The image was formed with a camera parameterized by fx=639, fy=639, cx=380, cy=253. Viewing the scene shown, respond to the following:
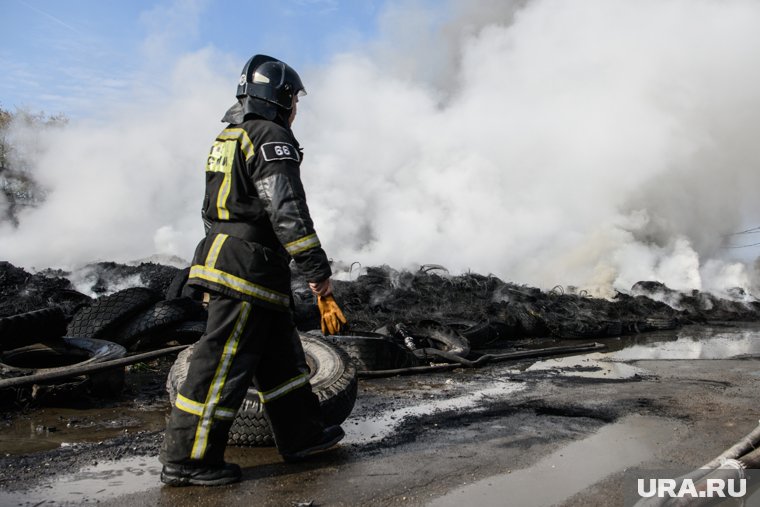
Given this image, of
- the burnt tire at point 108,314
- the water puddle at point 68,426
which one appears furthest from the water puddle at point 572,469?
the burnt tire at point 108,314

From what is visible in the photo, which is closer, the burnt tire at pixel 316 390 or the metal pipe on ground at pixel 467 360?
the burnt tire at pixel 316 390

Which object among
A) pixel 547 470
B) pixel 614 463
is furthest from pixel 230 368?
pixel 614 463

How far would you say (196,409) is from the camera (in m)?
2.64

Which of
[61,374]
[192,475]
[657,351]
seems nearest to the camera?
[192,475]

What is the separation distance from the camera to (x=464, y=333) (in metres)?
7.96

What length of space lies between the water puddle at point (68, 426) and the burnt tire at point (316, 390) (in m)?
0.44

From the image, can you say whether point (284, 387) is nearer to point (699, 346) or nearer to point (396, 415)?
point (396, 415)

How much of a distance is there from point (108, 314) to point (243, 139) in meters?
3.72

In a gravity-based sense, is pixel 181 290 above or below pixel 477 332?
above

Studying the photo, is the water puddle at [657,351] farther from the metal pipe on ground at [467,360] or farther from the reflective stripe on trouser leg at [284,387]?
the reflective stripe on trouser leg at [284,387]

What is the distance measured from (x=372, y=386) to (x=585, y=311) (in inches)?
304

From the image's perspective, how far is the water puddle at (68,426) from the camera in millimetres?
3371

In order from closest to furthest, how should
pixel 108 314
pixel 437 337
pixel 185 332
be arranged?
pixel 108 314, pixel 185 332, pixel 437 337

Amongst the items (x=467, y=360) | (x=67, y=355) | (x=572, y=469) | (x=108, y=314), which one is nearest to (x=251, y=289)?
(x=572, y=469)
